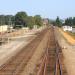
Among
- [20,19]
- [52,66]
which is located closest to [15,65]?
[52,66]

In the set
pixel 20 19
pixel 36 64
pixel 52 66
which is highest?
pixel 20 19

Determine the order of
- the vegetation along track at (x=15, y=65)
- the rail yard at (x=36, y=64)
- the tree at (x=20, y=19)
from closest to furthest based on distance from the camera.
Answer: the vegetation along track at (x=15, y=65), the rail yard at (x=36, y=64), the tree at (x=20, y=19)

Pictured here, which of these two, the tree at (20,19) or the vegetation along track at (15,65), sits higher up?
the tree at (20,19)

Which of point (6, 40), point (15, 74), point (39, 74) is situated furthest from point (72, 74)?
point (6, 40)

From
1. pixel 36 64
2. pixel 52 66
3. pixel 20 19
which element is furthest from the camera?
pixel 20 19

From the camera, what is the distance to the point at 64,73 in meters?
19.6

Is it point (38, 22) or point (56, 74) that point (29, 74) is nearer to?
point (56, 74)

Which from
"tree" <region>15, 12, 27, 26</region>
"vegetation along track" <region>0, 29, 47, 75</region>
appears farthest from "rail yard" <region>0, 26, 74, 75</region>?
"tree" <region>15, 12, 27, 26</region>

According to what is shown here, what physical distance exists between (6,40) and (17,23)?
281 feet

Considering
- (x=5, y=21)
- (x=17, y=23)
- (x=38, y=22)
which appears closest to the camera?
(x=17, y=23)

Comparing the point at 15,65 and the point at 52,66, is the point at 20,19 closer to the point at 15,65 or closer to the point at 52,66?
the point at 15,65

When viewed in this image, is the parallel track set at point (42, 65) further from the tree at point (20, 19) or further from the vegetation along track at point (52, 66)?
the tree at point (20, 19)

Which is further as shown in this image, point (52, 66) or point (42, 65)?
point (42, 65)

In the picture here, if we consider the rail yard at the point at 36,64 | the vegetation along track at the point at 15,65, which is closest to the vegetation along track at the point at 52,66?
the rail yard at the point at 36,64
